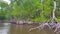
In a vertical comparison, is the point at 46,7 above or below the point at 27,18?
above

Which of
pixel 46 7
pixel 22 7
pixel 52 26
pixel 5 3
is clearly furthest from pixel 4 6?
pixel 52 26

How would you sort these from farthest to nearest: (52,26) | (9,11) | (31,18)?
(9,11) < (31,18) < (52,26)

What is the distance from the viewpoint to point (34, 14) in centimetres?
3581

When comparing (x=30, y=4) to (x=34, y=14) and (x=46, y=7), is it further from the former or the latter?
(x=46, y=7)

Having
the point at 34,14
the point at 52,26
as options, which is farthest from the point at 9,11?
the point at 52,26

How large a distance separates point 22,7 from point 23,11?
3.26 ft

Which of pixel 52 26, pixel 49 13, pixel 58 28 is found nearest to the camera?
pixel 58 28

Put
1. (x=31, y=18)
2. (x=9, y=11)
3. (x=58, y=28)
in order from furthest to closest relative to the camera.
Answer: (x=9, y=11) → (x=31, y=18) → (x=58, y=28)

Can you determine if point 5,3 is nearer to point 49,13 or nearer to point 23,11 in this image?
point 23,11

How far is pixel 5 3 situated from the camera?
43781mm

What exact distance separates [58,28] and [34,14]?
2142cm

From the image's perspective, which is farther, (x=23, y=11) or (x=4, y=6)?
(x=4, y=6)

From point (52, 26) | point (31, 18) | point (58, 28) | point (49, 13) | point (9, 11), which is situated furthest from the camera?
point (9, 11)

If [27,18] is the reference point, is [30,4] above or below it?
above
